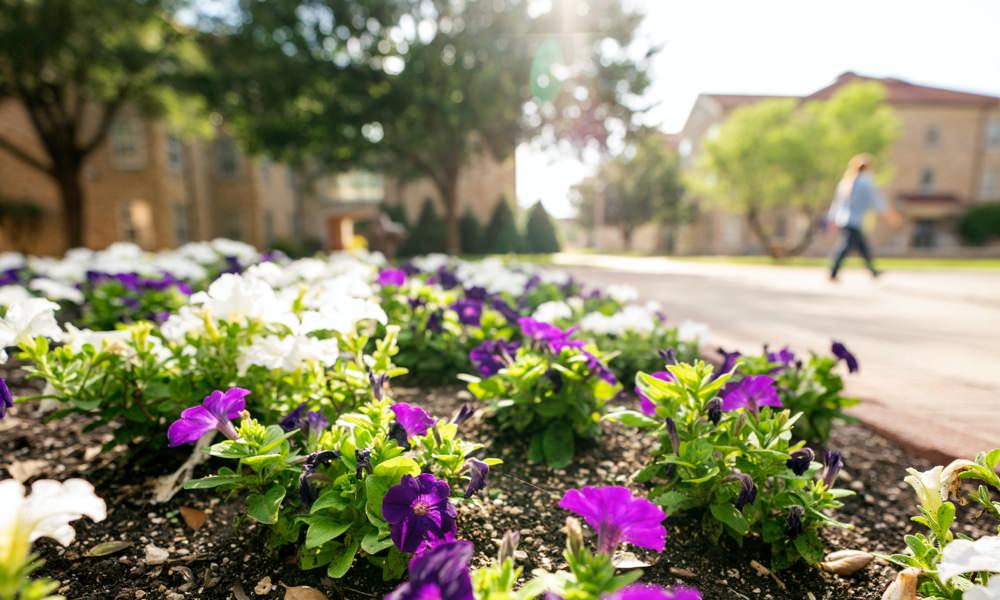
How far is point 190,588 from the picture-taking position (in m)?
1.26

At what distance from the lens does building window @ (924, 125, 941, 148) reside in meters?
31.9

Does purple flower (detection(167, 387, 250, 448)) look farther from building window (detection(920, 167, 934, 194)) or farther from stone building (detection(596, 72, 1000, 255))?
building window (detection(920, 167, 934, 194))

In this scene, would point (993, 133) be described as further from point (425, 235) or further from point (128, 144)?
point (128, 144)

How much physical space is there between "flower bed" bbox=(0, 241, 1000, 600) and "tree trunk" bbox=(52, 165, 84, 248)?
16815 millimetres

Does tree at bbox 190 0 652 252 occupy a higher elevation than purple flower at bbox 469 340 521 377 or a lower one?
higher

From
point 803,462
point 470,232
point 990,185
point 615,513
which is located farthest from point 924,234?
point 615,513

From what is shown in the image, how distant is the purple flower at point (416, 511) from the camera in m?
1.04

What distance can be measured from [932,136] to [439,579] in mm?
42019

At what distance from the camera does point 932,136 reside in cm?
3212

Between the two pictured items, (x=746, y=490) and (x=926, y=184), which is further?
(x=926, y=184)

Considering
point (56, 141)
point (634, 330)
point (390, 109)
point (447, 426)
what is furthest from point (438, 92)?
point (447, 426)

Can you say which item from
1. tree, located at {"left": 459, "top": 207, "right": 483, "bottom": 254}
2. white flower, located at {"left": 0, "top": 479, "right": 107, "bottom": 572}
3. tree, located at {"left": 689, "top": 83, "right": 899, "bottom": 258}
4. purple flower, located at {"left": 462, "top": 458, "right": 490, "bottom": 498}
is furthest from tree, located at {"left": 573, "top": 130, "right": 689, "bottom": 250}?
white flower, located at {"left": 0, "top": 479, "right": 107, "bottom": 572}

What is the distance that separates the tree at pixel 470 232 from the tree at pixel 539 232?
7.97 feet

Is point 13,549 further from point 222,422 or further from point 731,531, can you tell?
point 731,531
